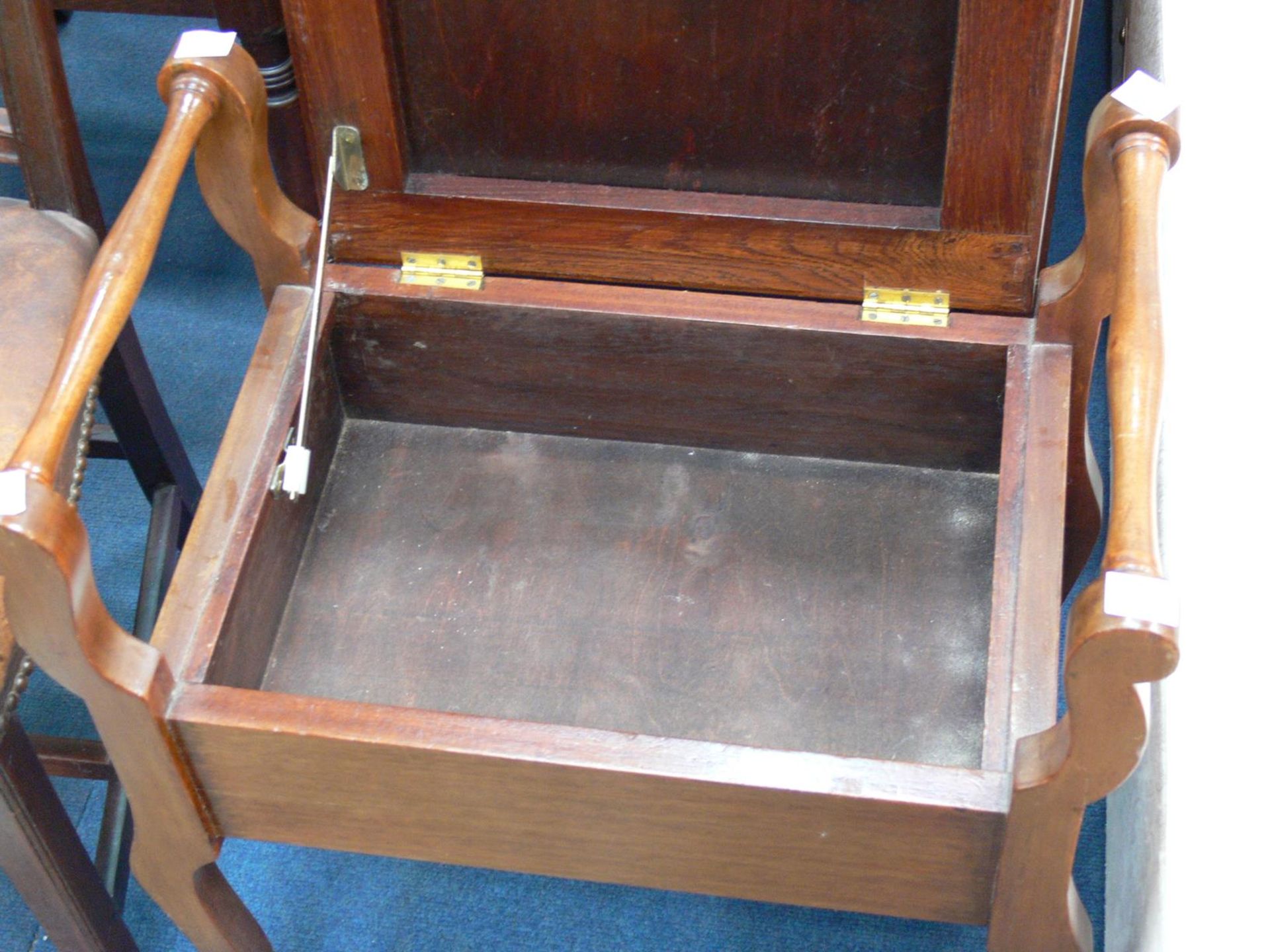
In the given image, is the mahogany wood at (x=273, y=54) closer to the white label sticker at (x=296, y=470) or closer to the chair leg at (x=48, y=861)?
the white label sticker at (x=296, y=470)

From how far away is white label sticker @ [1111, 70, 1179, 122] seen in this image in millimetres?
954

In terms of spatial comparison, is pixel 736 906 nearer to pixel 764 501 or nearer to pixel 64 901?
pixel 764 501

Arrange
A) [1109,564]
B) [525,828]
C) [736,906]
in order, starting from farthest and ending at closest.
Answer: [736,906] → [525,828] → [1109,564]

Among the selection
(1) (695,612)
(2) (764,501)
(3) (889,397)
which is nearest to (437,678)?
(1) (695,612)

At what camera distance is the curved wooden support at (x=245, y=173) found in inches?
40.1

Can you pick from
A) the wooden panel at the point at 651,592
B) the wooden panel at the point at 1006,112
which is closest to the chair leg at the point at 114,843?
the wooden panel at the point at 651,592

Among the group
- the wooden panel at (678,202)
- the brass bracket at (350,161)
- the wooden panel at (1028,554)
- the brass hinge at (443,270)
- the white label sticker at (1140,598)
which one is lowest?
the wooden panel at (1028,554)

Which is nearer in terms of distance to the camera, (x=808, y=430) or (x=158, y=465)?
(x=808, y=430)

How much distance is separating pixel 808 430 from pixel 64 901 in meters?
0.76

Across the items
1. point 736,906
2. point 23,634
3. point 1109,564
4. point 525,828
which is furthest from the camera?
point 736,906

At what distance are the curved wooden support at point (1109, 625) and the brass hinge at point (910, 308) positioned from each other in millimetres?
98

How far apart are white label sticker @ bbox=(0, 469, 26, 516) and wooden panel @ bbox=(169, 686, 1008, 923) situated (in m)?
0.19

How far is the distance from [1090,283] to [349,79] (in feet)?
1.89

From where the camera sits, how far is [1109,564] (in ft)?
2.39
